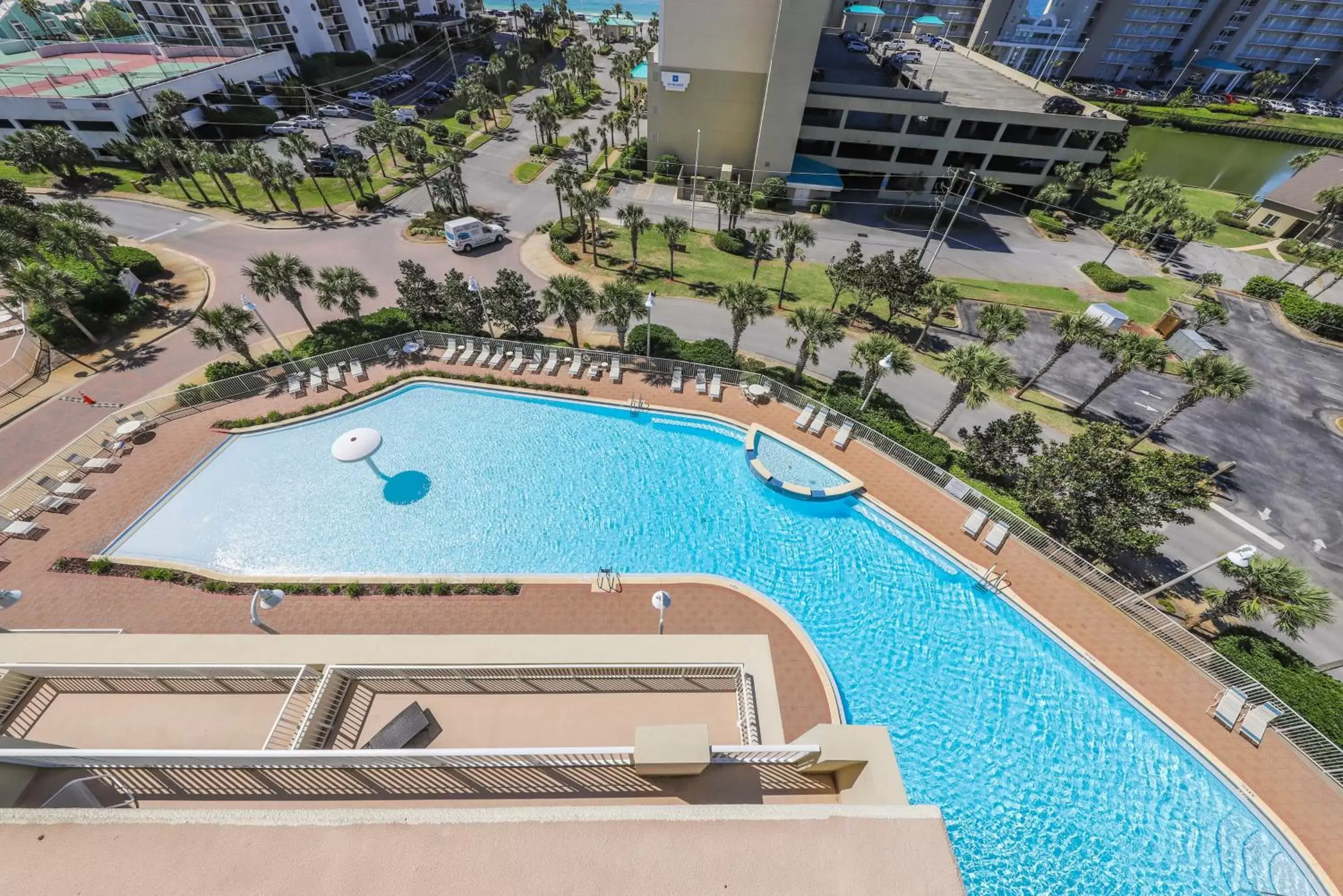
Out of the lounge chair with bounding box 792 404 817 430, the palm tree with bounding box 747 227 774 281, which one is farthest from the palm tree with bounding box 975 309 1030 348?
the palm tree with bounding box 747 227 774 281

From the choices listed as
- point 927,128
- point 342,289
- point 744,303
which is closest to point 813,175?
point 927,128

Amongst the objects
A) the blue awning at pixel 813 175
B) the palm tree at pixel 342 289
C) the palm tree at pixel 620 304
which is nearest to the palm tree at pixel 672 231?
the palm tree at pixel 620 304

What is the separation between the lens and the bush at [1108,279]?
46.8m

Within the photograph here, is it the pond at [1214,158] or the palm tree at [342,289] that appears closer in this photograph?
the palm tree at [342,289]

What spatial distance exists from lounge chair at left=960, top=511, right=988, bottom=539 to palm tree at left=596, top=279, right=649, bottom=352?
68.7ft

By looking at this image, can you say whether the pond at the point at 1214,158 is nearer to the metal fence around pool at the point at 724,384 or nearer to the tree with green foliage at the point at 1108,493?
the tree with green foliage at the point at 1108,493

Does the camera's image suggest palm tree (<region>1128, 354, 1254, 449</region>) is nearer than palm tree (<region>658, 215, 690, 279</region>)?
Yes

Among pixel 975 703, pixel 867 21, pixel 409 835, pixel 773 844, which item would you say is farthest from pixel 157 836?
pixel 867 21

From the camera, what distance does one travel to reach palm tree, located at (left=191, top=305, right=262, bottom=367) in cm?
2756

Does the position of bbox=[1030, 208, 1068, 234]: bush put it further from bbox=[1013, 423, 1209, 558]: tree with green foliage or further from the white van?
the white van

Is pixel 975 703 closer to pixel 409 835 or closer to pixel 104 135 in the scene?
pixel 409 835

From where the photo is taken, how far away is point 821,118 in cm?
5559

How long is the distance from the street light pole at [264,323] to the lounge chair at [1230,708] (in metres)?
47.5

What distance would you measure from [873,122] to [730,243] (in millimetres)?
26976
